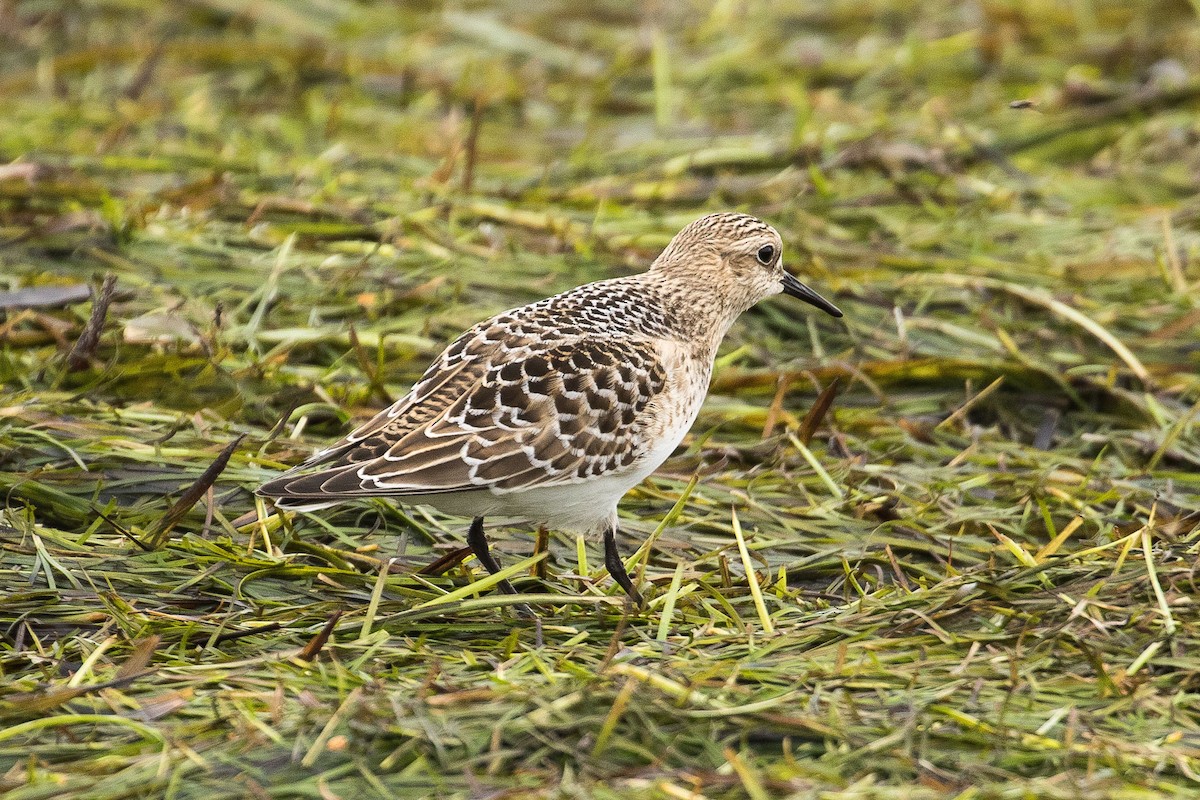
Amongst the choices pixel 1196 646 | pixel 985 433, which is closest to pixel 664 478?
pixel 985 433

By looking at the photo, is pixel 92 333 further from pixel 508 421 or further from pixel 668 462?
pixel 668 462

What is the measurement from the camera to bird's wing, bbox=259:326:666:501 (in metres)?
5.19

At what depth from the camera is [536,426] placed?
5348mm

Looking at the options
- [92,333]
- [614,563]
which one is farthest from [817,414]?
[92,333]

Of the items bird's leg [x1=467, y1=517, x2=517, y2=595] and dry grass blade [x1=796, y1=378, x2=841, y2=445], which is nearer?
bird's leg [x1=467, y1=517, x2=517, y2=595]

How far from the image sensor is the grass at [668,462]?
4.30 metres

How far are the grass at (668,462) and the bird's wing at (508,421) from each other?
0.35 metres

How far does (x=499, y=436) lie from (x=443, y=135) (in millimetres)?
5213

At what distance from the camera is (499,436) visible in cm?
530

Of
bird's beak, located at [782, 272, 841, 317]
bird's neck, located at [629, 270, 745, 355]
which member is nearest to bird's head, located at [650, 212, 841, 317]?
bird's neck, located at [629, 270, 745, 355]

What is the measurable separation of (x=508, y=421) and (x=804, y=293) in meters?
1.73

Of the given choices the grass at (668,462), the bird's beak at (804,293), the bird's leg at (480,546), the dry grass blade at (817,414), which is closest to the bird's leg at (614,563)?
the grass at (668,462)

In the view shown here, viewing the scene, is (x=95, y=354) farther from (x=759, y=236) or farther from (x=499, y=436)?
(x=759, y=236)

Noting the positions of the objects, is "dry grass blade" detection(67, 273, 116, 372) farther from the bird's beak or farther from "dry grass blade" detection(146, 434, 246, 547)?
the bird's beak
